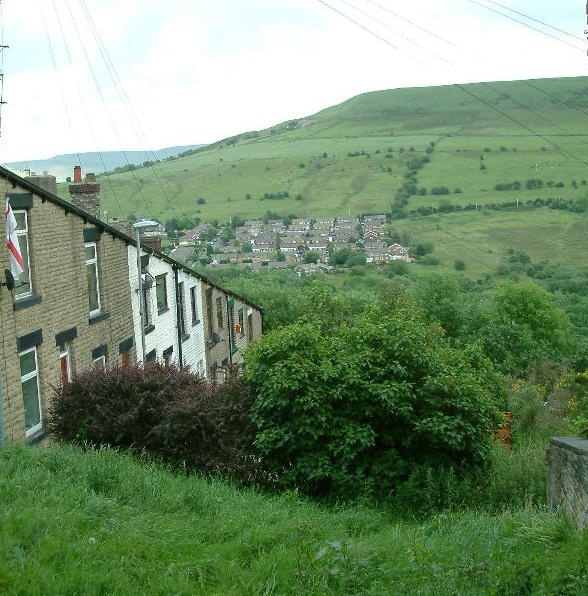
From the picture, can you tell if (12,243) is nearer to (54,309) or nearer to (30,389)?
(54,309)

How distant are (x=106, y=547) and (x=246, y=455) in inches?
228

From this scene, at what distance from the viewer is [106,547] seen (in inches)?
324

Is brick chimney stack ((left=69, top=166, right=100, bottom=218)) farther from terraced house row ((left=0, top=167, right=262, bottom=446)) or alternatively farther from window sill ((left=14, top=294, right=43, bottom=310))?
window sill ((left=14, top=294, right=43, bottom=310))

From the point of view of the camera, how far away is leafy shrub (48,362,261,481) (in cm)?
1393

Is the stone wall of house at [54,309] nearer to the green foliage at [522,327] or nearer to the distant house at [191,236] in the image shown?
the green foliage at [522,327]

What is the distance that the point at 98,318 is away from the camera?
65.0 feet

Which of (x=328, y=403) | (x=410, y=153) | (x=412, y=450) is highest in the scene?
(x=410, y=153)

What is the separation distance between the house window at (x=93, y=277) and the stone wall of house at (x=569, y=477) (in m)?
11.6

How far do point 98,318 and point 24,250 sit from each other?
373 cm

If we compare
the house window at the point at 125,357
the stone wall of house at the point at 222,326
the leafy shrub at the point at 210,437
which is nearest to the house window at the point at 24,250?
the leafy shrub at the point at 210,437

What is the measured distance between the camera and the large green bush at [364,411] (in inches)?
541

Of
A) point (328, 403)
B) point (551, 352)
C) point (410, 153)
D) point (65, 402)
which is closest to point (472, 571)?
point (328, 403)

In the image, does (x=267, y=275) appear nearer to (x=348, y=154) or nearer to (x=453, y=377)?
(x=453, y=377)

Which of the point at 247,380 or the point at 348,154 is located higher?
the point at 348,154
